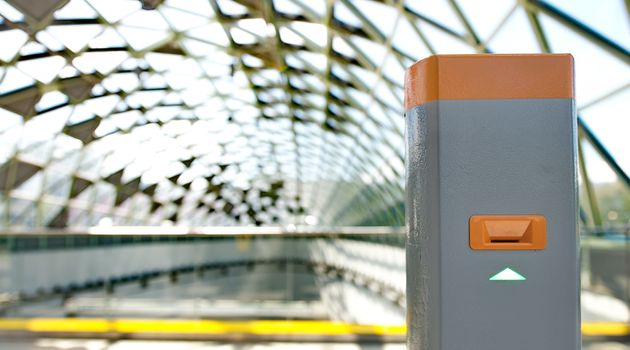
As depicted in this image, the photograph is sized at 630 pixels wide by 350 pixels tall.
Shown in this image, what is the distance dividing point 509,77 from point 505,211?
0.64 m

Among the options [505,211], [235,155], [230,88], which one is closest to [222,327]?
[505,211]

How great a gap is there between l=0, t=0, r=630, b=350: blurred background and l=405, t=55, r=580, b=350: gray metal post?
359 cm

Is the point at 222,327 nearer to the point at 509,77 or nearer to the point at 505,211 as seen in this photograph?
the point at 505,211

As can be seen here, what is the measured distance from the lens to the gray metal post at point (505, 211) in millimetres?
2410

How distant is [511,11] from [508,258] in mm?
10139

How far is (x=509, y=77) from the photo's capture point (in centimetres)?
246

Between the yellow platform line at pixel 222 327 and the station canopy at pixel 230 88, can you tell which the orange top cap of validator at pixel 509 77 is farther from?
the station canopy at pixel 230 88

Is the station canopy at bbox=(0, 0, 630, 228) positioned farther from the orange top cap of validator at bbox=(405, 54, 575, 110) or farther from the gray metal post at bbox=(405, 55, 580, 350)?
the gray metal post at bbox=(405, 55, 580, 350)

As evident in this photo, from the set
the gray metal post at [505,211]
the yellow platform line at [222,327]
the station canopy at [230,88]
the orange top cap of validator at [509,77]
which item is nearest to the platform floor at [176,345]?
the yellow platform line at [222,327]

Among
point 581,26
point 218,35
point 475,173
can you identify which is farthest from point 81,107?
point 475,173

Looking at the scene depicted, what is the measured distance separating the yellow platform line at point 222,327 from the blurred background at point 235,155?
0.03m

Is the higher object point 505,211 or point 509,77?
point 509,77

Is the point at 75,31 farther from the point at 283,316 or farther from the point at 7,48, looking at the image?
the point at 283,316

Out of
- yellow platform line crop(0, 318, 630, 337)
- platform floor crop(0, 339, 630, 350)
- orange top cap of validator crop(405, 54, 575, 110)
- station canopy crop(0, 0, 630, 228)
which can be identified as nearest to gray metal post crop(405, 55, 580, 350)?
orange top cap of validator crop(405, 54, 575, 110)
